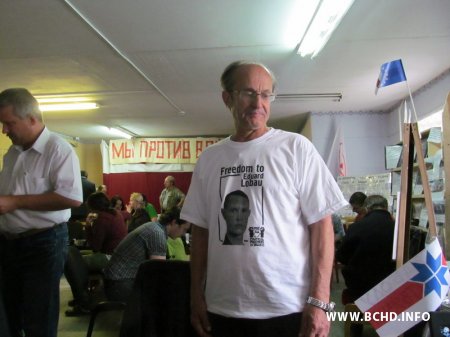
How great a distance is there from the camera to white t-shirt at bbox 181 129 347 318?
1.02 meters

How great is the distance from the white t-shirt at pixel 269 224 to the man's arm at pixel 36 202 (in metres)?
0.68

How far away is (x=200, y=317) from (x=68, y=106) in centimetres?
504

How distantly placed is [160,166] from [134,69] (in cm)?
456

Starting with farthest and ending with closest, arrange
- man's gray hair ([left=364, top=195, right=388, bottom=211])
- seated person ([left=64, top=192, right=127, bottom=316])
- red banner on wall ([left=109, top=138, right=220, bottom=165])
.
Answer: red banner on wall ([left=109, top=138, right=220, bottom=165]), seated person ([left=64, top=192, right=127, bottom=316]), man's gray hair ([left=364, top=195, right=388, bottom=211])

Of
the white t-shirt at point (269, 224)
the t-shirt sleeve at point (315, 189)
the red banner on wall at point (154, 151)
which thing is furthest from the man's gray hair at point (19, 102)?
the red banner on wall at point (154, 151)

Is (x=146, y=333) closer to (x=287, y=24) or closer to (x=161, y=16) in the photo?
(x=161, y=16)

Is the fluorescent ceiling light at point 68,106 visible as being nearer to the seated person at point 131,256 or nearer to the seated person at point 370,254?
the seated person at point 131,256

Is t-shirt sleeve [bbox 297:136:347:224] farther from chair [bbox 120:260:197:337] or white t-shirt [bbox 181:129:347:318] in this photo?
chair [bbox 120:260:197:337]

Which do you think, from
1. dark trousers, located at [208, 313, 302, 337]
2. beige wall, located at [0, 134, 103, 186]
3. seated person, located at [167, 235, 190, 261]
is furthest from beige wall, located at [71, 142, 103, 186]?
dark trousers, located at [208, 313, 302, 337]

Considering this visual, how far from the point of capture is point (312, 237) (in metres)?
1.07

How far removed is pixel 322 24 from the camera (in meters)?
2.90

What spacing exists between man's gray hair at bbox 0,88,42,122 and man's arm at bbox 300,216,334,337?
1.21m

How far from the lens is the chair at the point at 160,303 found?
1.49 meters

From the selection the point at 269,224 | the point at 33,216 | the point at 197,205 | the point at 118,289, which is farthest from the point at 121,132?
the point at 269,224
